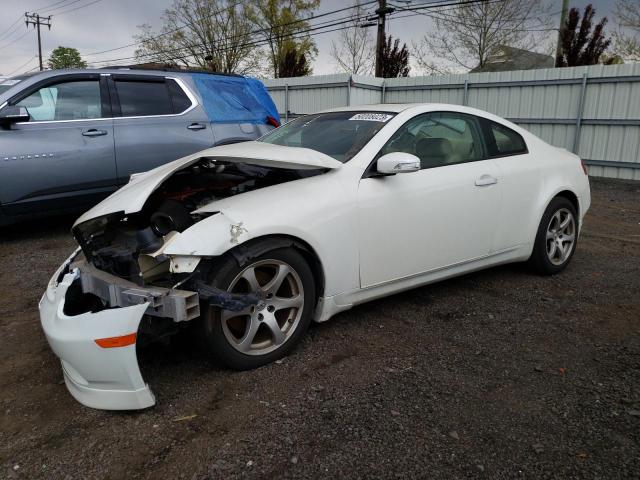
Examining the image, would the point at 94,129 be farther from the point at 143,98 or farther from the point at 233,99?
the point at 233,99

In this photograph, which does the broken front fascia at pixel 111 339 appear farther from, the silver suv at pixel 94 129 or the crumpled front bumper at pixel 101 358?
the silver suv at pixel 94 129

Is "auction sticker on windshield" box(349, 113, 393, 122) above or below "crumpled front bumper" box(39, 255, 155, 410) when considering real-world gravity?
above

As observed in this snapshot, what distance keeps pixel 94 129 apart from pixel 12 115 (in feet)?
2.64

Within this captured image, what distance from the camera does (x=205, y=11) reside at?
38.2m

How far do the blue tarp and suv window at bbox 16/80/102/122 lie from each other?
1275 millimetres

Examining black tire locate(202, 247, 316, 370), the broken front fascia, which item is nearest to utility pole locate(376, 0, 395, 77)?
black tire locate(202, 247, 316, 370)

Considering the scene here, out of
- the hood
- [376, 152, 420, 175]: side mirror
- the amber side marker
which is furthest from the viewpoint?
[376, 152, 420, 175]: side mirror

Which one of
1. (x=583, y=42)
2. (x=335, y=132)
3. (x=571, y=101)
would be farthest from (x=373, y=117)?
(x=583, y=42)

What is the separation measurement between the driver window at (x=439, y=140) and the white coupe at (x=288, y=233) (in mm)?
11

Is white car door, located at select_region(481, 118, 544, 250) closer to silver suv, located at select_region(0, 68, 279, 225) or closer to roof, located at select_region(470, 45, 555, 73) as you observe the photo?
silver suv, located at select_region(0, 68, 279, 225)

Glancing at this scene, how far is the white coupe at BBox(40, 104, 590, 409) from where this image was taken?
2520mm

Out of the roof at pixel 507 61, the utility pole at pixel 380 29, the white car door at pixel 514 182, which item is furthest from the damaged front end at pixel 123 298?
the roof at pixel 507 61

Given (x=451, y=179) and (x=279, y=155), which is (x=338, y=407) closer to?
(x=279, y=155)

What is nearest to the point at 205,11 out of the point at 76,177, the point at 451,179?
the point at 76,177
